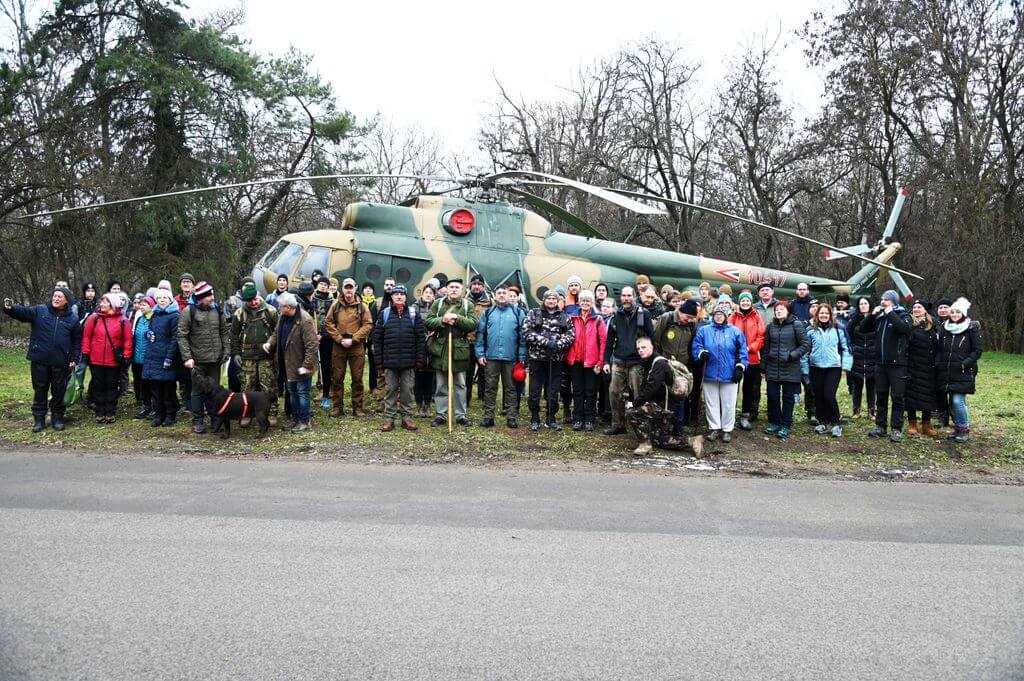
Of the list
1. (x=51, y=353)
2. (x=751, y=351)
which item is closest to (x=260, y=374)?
(x=51, y=353)

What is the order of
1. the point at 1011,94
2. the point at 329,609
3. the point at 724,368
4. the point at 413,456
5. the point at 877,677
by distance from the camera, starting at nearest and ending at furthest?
the point at 877,677 → the point at 329,609 → the point at 413,456 → the point at 724,368 → the point at 1011,94

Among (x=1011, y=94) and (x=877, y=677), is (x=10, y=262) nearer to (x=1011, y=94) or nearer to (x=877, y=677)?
(x=877, y=677)

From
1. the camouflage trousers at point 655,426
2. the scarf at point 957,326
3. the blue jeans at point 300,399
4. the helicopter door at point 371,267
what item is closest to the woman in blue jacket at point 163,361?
the blue jeans at point 300,399

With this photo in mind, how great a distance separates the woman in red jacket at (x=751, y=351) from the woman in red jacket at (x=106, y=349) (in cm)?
857

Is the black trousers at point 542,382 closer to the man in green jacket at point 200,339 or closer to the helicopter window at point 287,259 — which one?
the man in green jacket at point 200,339

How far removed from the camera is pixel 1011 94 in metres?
25.6

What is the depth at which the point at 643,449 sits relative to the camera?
8.00m

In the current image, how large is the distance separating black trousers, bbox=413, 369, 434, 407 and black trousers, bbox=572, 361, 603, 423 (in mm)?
2175

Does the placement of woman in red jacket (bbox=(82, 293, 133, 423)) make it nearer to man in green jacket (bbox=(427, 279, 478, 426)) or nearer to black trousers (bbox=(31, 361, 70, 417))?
black trousers (bbox=(31, 361, 70, 417))

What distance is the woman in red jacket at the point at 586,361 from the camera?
904 cm

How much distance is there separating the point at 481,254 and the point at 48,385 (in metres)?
7.61

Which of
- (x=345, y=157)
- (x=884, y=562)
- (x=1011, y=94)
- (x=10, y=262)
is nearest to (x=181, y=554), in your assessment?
(x=884, y=562)

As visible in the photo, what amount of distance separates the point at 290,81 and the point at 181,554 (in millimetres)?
25953

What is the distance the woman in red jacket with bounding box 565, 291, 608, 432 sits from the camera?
9.04 metres
